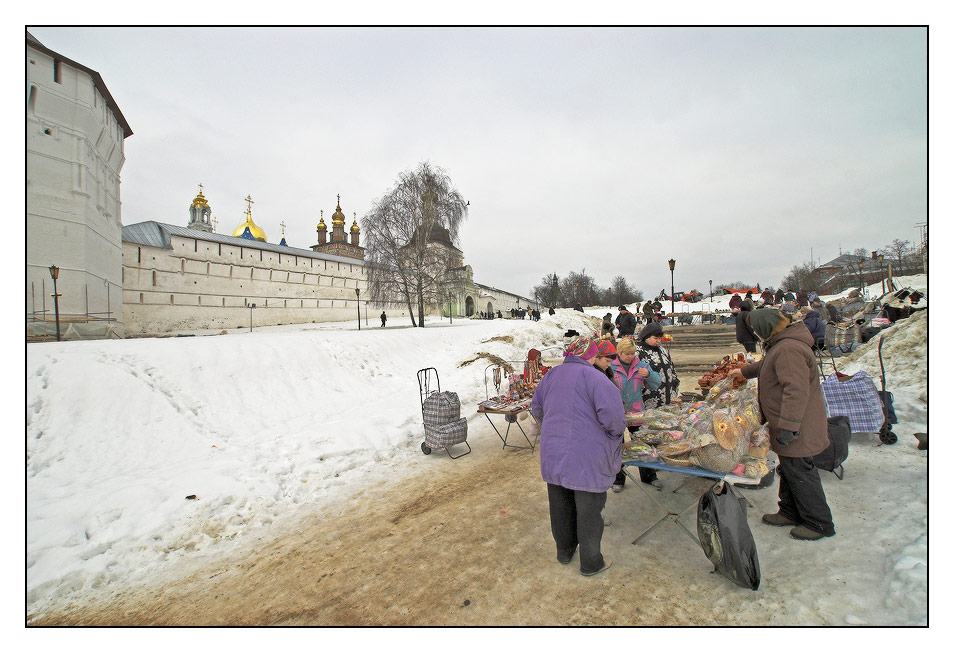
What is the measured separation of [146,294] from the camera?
2692 cm

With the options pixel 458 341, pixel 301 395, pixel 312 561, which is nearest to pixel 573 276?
pixel 458 341

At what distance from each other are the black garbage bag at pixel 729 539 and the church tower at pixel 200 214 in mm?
54866

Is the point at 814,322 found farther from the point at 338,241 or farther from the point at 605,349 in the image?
the point at 338,241

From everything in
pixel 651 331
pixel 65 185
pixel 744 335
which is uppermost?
pixel 65 185

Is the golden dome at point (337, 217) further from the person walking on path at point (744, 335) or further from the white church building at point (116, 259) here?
the person walking on path at point (744, 335)

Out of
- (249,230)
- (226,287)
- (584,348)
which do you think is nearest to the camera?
(584,348)

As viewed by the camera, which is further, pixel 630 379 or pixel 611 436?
pixel 630 379

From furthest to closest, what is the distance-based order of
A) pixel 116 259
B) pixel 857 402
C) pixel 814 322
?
1. pixel 116 259
2. pixel 814 322
3. pixel 857 402

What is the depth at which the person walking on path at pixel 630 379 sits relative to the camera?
4.21m

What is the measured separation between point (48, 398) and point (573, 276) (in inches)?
2713

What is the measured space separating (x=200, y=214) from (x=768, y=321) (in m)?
55.9

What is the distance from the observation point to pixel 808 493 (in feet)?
9.51

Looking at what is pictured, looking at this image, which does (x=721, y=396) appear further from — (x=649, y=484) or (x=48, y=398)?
(x=48, y=398)

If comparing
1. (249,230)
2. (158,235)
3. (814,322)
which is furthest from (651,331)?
(249,230)
